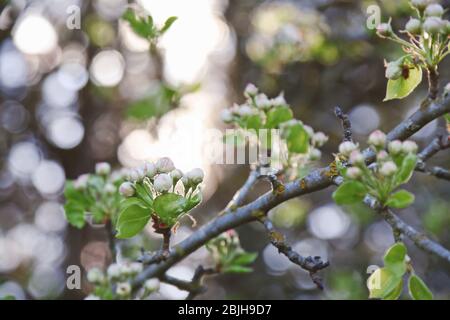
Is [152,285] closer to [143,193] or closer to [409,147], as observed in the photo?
[143,193]

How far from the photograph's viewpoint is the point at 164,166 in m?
2.01

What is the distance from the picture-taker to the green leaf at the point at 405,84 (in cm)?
206

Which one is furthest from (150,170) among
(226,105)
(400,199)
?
(226,105)

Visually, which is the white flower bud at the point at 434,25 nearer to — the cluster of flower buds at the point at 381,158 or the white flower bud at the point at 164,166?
the cluster of flower buds at the point at 381,158

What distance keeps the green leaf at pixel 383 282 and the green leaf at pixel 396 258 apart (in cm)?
1

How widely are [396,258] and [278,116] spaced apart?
82 cm

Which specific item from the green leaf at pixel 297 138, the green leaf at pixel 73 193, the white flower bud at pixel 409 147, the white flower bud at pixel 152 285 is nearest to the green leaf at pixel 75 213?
the green leaf at pixel 73 193

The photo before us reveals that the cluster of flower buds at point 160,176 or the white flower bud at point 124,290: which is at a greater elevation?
the cluster of flower buds at point 160,176

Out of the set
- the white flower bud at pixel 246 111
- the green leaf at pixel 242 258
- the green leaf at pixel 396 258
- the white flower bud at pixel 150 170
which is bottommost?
the green leaf at pixel 242 258

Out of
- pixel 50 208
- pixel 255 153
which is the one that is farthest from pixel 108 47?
pixel 255 153

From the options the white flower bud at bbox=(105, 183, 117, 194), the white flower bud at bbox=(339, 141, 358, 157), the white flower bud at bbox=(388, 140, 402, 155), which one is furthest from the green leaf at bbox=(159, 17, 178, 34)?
the white flower bud at bbox=(388, 140, 402, 155)

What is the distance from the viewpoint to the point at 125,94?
609 centimetres

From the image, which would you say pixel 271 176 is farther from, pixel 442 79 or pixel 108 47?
pixel 108 47

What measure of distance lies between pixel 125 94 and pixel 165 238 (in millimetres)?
4108
